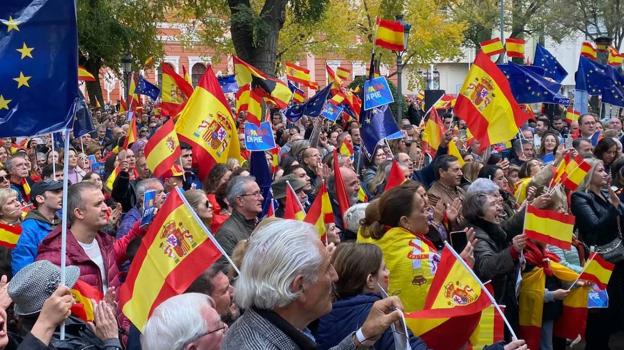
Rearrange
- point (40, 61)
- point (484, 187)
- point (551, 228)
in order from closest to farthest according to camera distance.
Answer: point (40, 61), point (551, 228), point (484, 187)

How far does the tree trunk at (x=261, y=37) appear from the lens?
2258 cm

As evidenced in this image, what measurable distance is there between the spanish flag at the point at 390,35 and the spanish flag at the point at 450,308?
11.1 meters

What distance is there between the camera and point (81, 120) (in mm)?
13664

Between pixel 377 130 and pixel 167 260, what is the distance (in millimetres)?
7532

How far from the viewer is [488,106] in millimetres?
10828

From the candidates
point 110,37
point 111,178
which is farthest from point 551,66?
point 110,37

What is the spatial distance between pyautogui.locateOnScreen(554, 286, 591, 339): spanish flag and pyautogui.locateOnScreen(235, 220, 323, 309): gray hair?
4.59 m

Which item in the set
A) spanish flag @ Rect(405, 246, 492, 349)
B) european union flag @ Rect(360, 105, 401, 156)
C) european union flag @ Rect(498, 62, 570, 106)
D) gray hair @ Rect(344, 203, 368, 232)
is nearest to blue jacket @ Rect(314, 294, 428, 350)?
spanish flag @ Rect(405, 246, 492, 349)

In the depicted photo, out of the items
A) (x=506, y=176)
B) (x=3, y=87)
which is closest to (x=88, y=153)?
(x=506, y=176)

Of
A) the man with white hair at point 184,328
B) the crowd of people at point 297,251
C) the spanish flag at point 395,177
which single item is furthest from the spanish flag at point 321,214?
the man with white hair at point 184,328

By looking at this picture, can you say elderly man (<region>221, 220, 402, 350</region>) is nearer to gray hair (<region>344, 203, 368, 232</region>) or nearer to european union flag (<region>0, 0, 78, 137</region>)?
european union flag (<region>0, 0, 78, 137</region>)

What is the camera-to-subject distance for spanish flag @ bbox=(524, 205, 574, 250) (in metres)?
6.60

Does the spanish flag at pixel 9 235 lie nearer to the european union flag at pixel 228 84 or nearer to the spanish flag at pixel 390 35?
the spanish flag at pixel 390 35

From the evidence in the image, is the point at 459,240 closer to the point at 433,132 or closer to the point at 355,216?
the point at 355,216
